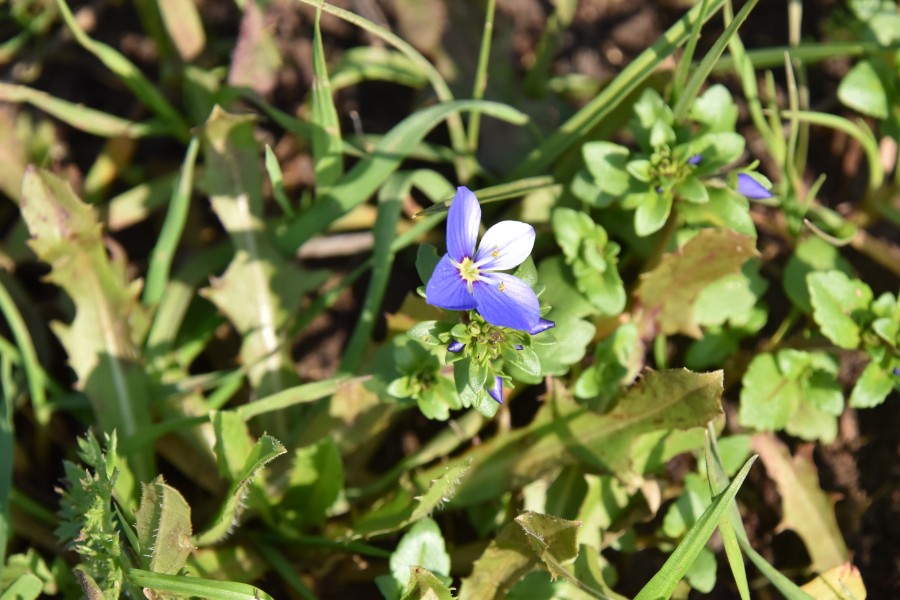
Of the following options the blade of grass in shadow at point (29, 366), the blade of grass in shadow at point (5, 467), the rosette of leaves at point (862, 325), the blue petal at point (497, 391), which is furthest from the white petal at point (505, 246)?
the blade of grass in shadow at point (29, 366)

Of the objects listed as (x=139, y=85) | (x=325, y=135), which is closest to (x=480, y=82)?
(x=325, y=135)

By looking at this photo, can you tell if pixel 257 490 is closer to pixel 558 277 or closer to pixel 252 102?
pixel 558 277

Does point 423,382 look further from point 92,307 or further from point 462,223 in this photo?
point 92,307

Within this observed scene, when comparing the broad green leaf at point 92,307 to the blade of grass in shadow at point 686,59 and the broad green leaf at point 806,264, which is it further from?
the broad green leaf at point 806,264

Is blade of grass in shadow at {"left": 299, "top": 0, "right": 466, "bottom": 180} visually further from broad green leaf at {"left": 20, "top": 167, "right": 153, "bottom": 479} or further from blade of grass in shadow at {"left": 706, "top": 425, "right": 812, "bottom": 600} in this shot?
blade of grass in shadow at {"left": 706, "top": 425, "right": 812, "bottom": 600}

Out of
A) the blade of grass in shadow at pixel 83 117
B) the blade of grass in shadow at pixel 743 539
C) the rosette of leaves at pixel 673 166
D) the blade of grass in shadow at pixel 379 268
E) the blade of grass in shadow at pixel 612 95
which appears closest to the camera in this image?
the blade of grass in shadow at pixel 743 539

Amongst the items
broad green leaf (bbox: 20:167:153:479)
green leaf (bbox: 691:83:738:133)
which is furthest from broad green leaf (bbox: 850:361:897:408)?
broad green leaf (bbox: 20:167:153:479)
